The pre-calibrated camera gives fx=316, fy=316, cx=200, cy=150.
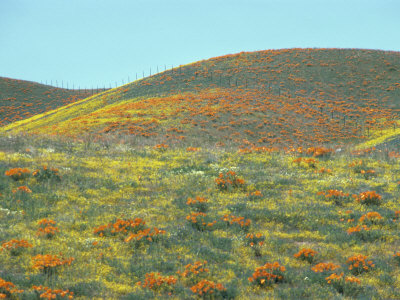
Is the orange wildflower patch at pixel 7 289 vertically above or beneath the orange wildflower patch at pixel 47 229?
beneath

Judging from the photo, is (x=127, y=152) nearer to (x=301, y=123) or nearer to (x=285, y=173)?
(x=285, y=173)

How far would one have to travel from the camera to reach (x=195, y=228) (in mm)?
Answer: 8805

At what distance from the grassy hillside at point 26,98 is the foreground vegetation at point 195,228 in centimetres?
5698

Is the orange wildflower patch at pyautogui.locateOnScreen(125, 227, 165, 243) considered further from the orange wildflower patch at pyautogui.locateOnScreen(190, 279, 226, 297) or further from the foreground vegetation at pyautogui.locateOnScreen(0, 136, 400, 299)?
the orange wildflower patch at pyautogui.locateOnScreen(190, 279, 226, 297)

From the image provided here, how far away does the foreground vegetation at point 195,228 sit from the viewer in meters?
6.22

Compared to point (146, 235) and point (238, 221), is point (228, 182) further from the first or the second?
point (146, 235)

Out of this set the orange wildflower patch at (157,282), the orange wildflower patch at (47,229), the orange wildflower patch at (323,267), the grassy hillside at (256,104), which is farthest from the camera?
the grassy hillside at (256,104)

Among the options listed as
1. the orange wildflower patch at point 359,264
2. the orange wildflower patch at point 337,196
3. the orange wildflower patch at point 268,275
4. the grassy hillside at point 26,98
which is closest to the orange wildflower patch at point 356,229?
the orange wildflower patch at point 359,264

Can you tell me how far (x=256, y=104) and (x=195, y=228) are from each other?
3986 cm

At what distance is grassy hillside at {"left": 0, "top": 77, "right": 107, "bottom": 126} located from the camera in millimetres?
64312

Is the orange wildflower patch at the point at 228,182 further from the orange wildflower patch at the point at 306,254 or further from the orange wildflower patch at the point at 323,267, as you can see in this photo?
the orange wildflower patch at the point at 323,267

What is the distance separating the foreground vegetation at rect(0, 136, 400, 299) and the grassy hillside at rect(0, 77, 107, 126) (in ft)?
187

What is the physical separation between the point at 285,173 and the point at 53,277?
32.7 ft

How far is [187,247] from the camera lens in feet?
25.5
